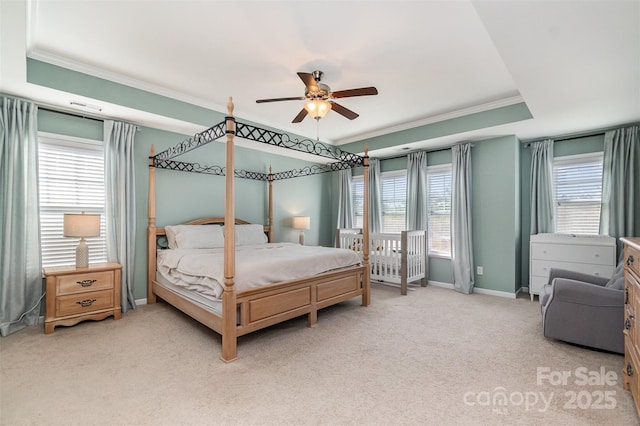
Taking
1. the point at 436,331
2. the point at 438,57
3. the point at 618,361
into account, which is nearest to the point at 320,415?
the point at 436,331

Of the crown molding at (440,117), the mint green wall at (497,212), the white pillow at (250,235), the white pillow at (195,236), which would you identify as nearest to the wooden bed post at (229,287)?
the white pillow at (195,236)

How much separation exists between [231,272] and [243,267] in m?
0.21

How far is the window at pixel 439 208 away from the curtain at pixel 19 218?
5457 millimetres

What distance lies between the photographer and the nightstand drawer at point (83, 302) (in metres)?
3.01

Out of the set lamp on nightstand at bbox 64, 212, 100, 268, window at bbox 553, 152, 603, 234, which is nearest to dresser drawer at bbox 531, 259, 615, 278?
window at bbox 553, 152, 603, 234

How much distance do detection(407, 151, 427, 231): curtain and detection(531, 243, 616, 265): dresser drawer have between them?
5.50 feet

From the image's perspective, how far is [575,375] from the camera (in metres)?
2.21

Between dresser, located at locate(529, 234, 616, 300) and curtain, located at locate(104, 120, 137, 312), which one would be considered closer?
curtain, located at locate(104, 120, 137, 312)

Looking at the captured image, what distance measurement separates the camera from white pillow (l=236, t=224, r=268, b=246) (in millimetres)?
4570

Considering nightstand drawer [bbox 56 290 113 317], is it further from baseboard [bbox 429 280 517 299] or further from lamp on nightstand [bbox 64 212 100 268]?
baseboard [bbox 429 280 517 299]

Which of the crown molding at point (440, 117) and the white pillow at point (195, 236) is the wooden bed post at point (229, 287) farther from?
the crown molding at point (440, 117)

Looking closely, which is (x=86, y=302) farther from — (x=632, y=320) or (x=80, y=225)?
(x=632, y=320)

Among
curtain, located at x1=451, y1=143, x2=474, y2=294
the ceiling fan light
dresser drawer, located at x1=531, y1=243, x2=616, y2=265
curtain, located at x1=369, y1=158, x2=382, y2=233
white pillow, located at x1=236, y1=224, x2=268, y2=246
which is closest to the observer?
the ceiling fan light

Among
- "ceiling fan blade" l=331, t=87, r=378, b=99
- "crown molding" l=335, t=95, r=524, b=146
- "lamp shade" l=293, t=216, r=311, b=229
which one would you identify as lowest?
"lamp shade" l=293, t=216, r=311, b=229
